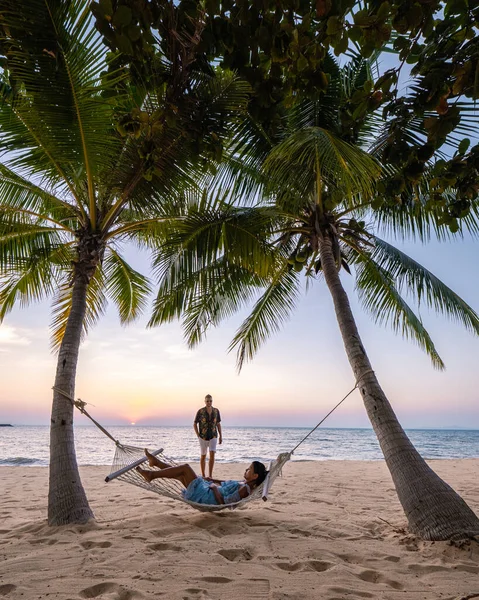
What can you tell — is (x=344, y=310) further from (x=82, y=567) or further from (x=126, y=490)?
(x=126, y=490)

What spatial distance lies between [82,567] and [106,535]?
0.64m

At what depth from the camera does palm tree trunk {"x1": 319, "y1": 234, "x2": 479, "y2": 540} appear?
2648 mm

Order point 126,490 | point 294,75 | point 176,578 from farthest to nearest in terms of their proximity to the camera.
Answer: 1. point 126,490
2. point 176,578
3. point 294,75

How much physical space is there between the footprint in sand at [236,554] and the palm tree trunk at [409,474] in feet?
4.03

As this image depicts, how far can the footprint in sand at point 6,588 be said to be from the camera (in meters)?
1.93

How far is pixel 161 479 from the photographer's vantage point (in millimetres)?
3635

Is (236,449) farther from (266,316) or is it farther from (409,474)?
(409,474)

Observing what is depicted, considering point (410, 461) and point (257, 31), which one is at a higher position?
point (257, 31)

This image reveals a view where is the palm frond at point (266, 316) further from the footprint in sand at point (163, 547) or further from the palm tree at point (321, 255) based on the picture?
the footprint in sand at point (163, 547)

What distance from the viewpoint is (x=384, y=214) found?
4.76 metres

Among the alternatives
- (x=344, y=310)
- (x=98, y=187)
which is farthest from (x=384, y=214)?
(x=98, y=187)

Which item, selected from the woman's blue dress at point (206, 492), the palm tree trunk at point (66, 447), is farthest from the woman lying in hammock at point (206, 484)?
the palm tree trunk at point (66, 447)

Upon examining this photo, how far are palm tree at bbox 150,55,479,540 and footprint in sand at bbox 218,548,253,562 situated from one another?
123 centimetres

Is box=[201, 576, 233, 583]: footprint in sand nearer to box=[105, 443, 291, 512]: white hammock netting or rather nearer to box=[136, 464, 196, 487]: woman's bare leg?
box=[105, 443, 291, 512]: white hammock netting
